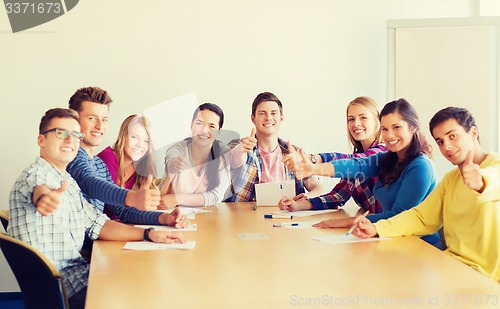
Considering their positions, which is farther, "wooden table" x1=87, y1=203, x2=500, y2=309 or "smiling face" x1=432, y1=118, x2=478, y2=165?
"smiling face" x1=432, y1=118, x2=478, y2=165

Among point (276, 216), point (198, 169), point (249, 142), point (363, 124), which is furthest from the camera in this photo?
point (198, 169)

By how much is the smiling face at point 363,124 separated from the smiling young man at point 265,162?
55 cm

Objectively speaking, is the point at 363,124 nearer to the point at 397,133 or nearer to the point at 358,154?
the point at 358,154

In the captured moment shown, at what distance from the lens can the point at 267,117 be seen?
400cm

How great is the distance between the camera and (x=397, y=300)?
167 cm

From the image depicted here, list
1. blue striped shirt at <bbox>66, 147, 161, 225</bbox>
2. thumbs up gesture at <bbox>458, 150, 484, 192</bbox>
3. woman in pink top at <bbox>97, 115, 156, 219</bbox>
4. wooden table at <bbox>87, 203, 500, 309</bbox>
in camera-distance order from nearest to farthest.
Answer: wooden table at <bbox>87, 203, 500, 309</bbox> → thumbs up gesture at <bbox>458, 150, 484, 192</bbox> → blue striped shirt at <bbox>66, 147, 161, 225</bbox> → woman in pink top at <bbox>97, 115, 156, 219</bbox>

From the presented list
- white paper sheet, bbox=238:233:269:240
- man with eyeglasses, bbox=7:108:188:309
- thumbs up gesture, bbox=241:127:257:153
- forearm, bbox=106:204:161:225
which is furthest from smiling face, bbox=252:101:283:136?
man with eyeglasses, bbox=7:108:188:309

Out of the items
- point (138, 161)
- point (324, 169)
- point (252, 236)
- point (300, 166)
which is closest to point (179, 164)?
point (138, 161)

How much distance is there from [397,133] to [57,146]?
65.9 inches

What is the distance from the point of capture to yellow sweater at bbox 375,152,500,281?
7.69 ft

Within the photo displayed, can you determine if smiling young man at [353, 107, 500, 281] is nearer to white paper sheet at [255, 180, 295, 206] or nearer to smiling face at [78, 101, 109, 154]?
white paper sheet at [255, 180, 295, 206]

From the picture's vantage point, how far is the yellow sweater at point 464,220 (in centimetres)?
234

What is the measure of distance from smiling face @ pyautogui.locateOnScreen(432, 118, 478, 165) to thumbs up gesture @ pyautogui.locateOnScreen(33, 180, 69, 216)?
61.8 inches

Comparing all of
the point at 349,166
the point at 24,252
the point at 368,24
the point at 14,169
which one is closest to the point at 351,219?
the point at 349,166
